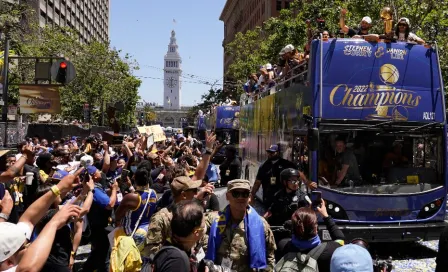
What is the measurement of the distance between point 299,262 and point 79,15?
87.1 metres

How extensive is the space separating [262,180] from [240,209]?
4.61 meters

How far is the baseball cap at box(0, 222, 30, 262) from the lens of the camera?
296 cm

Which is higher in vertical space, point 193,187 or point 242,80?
point 242,80

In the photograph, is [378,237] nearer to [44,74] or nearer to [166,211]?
[166,211]

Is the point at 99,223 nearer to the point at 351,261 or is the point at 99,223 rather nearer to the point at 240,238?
the point at 240,238

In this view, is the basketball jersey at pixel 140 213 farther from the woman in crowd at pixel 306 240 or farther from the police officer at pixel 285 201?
the woman in crowd at pixel 306 240

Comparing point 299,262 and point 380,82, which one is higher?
point 380,82

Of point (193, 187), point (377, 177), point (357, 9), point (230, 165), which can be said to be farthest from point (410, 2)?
point (193, 187)

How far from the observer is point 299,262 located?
4016 millimetres

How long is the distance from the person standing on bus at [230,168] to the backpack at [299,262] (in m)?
7.97

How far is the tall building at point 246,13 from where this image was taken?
7762 cm

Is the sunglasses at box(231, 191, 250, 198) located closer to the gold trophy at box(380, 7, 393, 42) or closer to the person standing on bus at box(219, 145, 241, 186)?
the gold trophy at box(380, 7, 393, 42)

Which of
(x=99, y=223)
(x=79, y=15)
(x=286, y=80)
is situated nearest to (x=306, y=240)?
(x=99, y=223)

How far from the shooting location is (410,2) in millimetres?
20344
